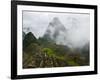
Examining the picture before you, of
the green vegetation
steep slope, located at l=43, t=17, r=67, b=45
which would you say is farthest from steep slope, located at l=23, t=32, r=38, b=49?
steep slope, located at l=43, t=17, r=67, b=45

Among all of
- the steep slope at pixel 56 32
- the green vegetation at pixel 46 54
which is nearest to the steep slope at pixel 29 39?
the green vegetation at pixel 46 54

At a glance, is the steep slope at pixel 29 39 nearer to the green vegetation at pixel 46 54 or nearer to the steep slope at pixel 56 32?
the green vegetation at pixel 46 54

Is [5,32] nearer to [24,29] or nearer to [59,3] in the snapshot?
[24,29]

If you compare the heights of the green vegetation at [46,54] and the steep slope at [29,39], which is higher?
the steep slope at [29,39]

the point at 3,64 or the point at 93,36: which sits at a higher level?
the point at 93,36

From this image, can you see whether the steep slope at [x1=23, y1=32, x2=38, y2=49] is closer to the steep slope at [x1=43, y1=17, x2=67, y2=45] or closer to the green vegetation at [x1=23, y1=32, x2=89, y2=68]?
the green vegetation at [x1=23, y1=32, x2=89, y2=68]

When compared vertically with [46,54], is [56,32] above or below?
above

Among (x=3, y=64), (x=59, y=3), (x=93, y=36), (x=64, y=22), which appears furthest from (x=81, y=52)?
(x=3, y=64)

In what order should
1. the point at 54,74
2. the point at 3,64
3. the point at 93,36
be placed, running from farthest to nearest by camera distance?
the point at 93,36 < the point at 54,74 < the point at 3,64
